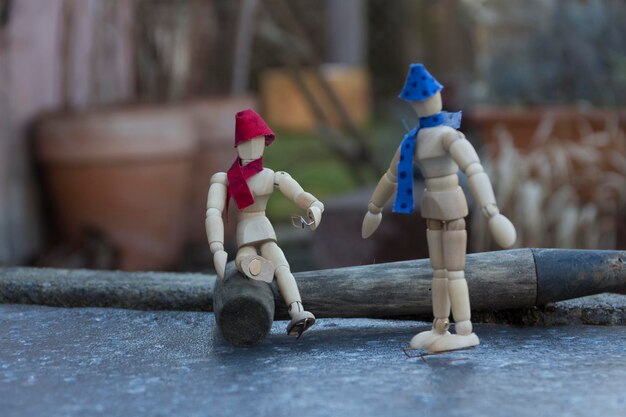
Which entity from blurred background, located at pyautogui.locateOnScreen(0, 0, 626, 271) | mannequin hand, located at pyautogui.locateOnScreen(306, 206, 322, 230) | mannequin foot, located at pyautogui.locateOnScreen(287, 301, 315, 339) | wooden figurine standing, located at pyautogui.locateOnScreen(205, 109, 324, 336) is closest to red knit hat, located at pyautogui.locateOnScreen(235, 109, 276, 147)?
wooden figurine standing, located at pyautogui.locateOnScreen(205, 109, 324, 336)

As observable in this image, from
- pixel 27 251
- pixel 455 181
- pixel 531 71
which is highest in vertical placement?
pixel 531 71

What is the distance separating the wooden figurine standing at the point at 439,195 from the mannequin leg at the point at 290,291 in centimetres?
20

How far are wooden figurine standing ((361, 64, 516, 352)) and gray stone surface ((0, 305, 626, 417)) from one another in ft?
0.21

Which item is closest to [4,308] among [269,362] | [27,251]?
[269,362]

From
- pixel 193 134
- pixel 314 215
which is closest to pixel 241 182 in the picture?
pixel 314 215

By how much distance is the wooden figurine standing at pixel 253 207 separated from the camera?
Result: 1797 millimetres

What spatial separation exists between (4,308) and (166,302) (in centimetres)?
38

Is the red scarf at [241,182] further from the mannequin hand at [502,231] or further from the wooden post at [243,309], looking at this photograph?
the mannequin hand at [502,231]

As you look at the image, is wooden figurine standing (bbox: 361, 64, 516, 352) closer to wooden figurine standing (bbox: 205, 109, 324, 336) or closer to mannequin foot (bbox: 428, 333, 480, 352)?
mannequin foot (bbox: 428, 333, 480, 352)

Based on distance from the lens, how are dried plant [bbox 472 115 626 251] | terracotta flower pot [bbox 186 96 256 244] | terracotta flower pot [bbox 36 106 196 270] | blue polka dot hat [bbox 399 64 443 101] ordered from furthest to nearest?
1. terracotta flower pot [bbox 186 96 256 244]
2. terracotta flower pot [bbox 36 106 196 270]
3. dried plant [bbox 472 115 626 251]
4. blue polka dot hat [bbox 399 64 443 101]

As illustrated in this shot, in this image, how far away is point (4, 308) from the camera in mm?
2270

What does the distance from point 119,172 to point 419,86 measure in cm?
276

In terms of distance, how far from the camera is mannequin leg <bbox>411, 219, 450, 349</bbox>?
1.76 metres

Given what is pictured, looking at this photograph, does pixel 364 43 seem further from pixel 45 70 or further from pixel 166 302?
pixel 166 302
